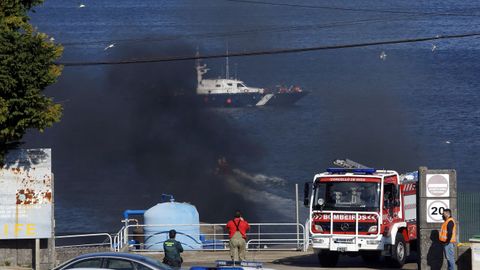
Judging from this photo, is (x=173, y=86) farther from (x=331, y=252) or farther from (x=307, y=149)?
(x=331, y=252)

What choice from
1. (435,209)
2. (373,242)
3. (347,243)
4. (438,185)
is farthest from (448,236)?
(347,243)

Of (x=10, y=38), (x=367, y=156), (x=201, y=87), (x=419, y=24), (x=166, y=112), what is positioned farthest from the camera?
(x=419, y=24)

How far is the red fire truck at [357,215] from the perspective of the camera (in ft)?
94.0

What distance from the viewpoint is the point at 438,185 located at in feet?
87.2

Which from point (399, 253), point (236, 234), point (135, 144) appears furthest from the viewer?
point (135, 144)

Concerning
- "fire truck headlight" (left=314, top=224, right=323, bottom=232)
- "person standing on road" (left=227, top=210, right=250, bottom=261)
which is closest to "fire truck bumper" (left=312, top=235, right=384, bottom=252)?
"fire truck headlight" (left=314, top=224, right=323, bottom=232)

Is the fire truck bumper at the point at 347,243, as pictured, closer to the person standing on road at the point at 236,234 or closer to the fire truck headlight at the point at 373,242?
the fire truck headlight at the point at 373,242

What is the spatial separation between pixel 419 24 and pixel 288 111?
45020 millimetres

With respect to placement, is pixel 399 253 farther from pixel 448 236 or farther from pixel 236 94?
pixel 236 94

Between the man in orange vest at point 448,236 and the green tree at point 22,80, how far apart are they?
1160 cm

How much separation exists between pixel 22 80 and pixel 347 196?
10038 mm

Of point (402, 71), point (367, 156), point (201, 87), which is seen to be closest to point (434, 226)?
point (367, 156)

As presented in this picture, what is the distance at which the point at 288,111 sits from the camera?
458ft

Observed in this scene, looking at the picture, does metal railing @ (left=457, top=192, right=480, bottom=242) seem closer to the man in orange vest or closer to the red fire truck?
the red fire truck
